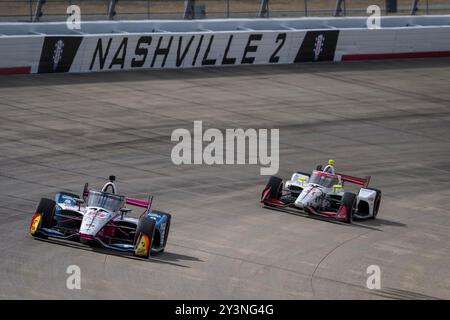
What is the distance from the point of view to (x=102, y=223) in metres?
18.6

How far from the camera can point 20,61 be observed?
110ft

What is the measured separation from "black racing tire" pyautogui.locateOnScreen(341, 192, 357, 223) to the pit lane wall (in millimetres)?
14908

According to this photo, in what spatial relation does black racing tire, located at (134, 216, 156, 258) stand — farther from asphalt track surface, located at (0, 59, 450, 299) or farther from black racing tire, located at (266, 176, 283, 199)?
black racing tire, located at (266, 176, 283, 199)

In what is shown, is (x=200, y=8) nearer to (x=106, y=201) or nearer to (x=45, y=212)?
(x=106, y=201)

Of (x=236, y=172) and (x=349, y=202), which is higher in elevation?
(x=236, y=172)

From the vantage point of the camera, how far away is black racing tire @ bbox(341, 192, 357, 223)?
71.5 feet

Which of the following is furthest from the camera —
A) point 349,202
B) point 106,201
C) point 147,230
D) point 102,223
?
point 349,202

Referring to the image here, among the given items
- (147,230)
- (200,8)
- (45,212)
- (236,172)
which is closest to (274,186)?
(236,172)

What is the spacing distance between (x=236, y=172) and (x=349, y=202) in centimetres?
445

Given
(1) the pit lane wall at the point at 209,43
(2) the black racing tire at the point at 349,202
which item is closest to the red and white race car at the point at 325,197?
(2) the black racing tire at the point at 349,202

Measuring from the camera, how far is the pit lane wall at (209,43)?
34.2 m

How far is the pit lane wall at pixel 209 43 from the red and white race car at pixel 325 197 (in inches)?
529
